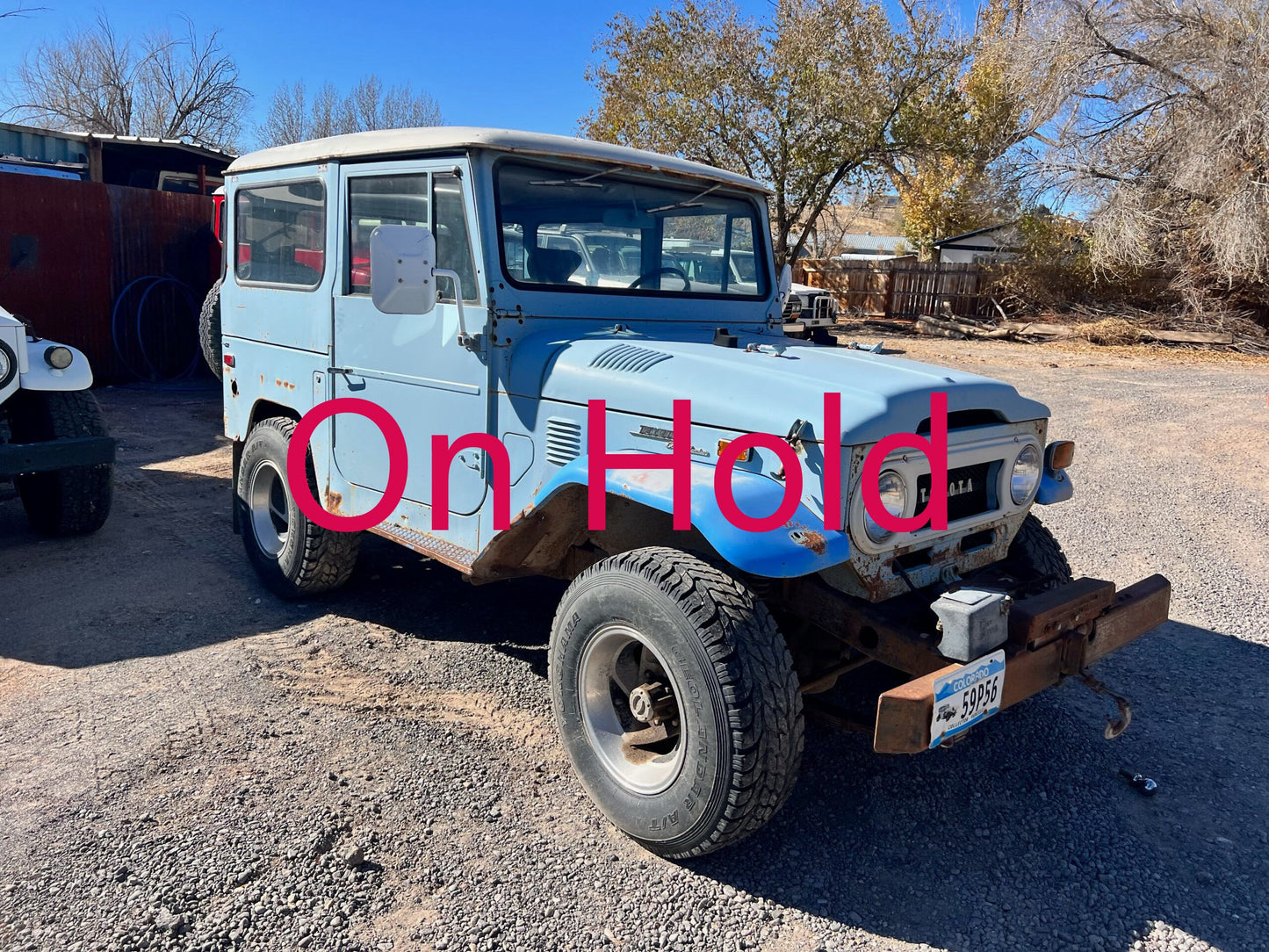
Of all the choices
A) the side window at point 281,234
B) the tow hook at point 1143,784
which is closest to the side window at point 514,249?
the side window at point 281,234

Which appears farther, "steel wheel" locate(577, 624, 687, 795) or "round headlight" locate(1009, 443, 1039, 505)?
"round headlight" locate(1009, 443, 1039, 505)

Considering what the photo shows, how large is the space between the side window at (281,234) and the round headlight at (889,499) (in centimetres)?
279

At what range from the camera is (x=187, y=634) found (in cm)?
436

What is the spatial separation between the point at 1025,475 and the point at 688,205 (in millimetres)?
1819

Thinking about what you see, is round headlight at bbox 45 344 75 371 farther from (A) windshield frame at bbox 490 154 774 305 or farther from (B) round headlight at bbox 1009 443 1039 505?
(B) round headlight at bbox 1009 443 1039 505

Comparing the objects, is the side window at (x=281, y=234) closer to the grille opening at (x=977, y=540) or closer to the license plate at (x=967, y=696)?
the grille opening at (x=977, y=540)

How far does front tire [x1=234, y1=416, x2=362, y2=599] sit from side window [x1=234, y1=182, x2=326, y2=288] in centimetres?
76

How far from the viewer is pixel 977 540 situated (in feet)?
10.8

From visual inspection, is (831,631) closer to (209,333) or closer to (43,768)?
(43,768)

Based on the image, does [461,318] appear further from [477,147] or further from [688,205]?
[688,205]

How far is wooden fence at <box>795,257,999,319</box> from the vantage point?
22.9 metres

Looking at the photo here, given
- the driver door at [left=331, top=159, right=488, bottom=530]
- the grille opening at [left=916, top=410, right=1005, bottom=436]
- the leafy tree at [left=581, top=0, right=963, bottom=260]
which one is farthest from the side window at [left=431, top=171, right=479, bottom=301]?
the leafy tree at [left=581, top=0, right=963, bottom=260]

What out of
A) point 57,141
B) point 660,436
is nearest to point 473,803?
point 660,436

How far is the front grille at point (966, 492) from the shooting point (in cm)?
294
